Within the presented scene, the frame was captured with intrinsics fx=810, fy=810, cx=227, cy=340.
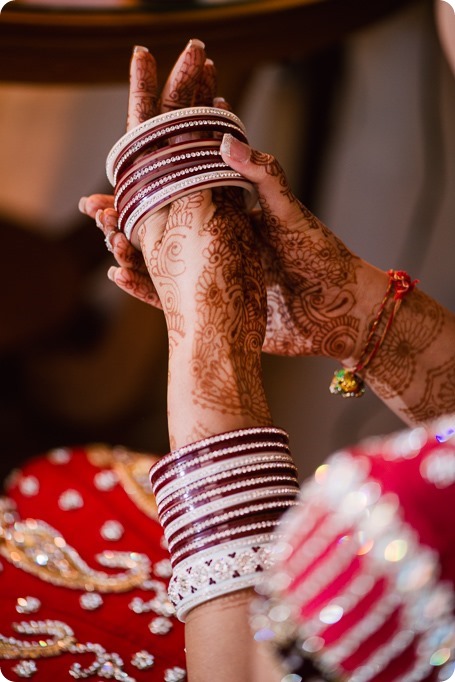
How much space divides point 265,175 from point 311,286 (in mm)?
141

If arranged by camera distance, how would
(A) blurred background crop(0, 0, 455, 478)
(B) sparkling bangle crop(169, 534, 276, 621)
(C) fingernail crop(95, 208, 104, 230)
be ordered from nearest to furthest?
(B) sparkling bangle crop(169, 534, 276, 621)
(C) fingernail crop(95, 208, 104, 230)
(A) blurred background crop(0, 0, 455, 478)

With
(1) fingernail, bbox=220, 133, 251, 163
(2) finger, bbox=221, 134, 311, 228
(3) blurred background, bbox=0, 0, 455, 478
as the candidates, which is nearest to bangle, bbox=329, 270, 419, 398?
(2) finger, bbox=221, 134, 311, 228

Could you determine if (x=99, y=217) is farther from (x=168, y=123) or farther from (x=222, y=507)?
(x=222, y=507)

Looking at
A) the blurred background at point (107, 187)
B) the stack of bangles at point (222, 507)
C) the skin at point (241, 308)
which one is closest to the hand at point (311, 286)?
the skin at point (241, 308)

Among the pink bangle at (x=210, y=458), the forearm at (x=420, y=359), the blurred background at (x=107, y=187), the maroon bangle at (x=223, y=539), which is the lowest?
the maroon bangle at (x=223, y=539)

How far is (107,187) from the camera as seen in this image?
6.73 feet

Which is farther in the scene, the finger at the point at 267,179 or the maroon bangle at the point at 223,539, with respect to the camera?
the finger at the point at 267,179

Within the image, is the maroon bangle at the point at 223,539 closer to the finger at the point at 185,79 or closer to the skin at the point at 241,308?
the skin at the point at 241,308

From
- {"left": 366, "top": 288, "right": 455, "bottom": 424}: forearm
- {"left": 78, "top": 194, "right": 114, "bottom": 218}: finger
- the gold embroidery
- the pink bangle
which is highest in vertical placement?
{"left": 78, "top": 194, "right": 114, "bottom": 218}: finger

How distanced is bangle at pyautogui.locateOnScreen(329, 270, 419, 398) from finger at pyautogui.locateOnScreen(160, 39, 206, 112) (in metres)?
0.26

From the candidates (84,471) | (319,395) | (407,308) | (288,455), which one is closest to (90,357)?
(319,395)

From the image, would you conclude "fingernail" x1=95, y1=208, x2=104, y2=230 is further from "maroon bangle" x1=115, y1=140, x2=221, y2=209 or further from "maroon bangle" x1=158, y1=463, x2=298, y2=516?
"maroon bangle" x1=158, y1=463, x2=298, y2=516

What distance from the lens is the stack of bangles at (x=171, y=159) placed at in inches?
26.0

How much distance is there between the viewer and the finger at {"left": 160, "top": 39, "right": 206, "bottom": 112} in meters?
0.71
